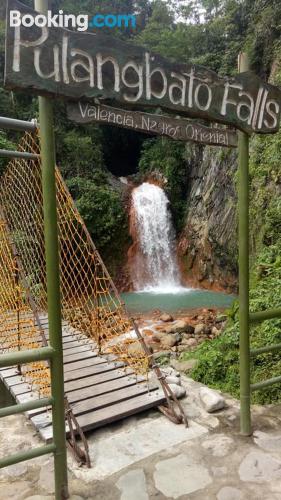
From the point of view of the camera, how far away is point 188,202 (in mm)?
11430

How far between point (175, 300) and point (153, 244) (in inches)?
113

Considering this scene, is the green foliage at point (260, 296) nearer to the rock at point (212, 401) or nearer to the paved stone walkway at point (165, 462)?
the rock at point (212, 401)

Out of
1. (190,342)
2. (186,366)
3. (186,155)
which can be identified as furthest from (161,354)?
(186,155)

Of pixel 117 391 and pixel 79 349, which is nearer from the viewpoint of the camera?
pixel 117 391

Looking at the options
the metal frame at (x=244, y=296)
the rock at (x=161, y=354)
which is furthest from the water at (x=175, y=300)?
the metal frame at (x=244, y=296)

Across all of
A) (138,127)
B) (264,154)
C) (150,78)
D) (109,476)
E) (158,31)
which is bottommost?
(109,476)

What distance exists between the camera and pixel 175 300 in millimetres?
8414

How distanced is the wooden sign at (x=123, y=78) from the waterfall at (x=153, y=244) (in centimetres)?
849

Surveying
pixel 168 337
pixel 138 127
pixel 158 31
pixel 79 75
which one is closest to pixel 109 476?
pixel 138 127

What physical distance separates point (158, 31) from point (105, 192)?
8846mm

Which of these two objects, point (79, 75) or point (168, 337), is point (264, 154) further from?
point (79, 75)

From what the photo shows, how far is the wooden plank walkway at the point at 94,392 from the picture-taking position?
1.88 meters

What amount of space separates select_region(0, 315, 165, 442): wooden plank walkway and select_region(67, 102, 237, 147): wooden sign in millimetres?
1399

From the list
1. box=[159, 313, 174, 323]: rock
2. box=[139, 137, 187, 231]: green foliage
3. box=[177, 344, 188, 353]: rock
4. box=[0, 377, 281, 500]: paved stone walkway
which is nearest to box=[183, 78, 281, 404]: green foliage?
box=[0, 377, 281, 500]: paved stone walkway
